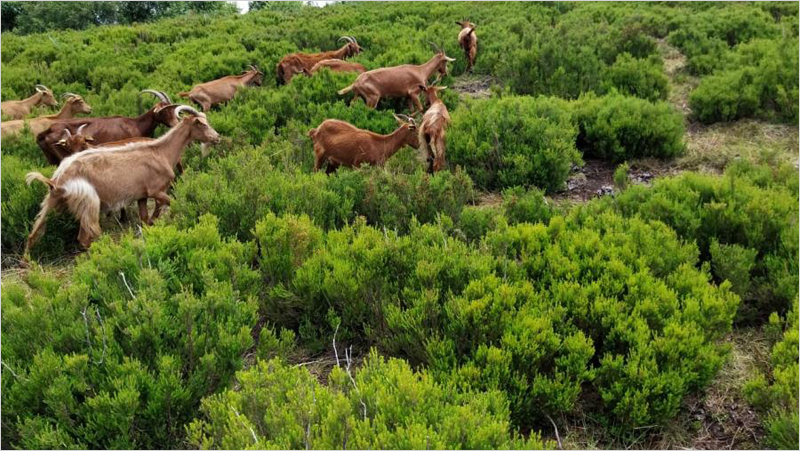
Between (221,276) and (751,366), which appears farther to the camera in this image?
(221,276)

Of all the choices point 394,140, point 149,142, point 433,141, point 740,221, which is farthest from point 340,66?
point 740,221

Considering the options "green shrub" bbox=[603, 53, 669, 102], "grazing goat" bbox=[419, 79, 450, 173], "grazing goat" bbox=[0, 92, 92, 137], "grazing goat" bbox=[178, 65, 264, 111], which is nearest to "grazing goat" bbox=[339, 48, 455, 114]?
"grazing goat" bbox=[419, 79, 450, 173]

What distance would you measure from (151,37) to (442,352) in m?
15.6

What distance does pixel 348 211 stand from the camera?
5848mm

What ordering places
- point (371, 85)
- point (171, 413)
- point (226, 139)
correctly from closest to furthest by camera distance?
point (171, 413), point (226, 139), point (371, 85)

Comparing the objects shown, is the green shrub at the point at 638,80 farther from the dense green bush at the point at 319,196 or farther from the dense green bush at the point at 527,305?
the dense green bush at the point at 527,305

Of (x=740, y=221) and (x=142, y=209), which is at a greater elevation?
(x=740, y=221)

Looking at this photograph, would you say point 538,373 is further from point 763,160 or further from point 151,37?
point 151,37

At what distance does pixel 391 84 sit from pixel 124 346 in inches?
265

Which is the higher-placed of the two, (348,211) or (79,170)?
(79,170)

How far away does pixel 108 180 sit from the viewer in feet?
19.2

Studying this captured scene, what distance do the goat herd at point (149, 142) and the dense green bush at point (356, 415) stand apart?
11.4ft

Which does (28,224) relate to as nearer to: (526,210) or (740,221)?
(526,210)

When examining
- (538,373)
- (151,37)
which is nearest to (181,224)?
(538,373)
